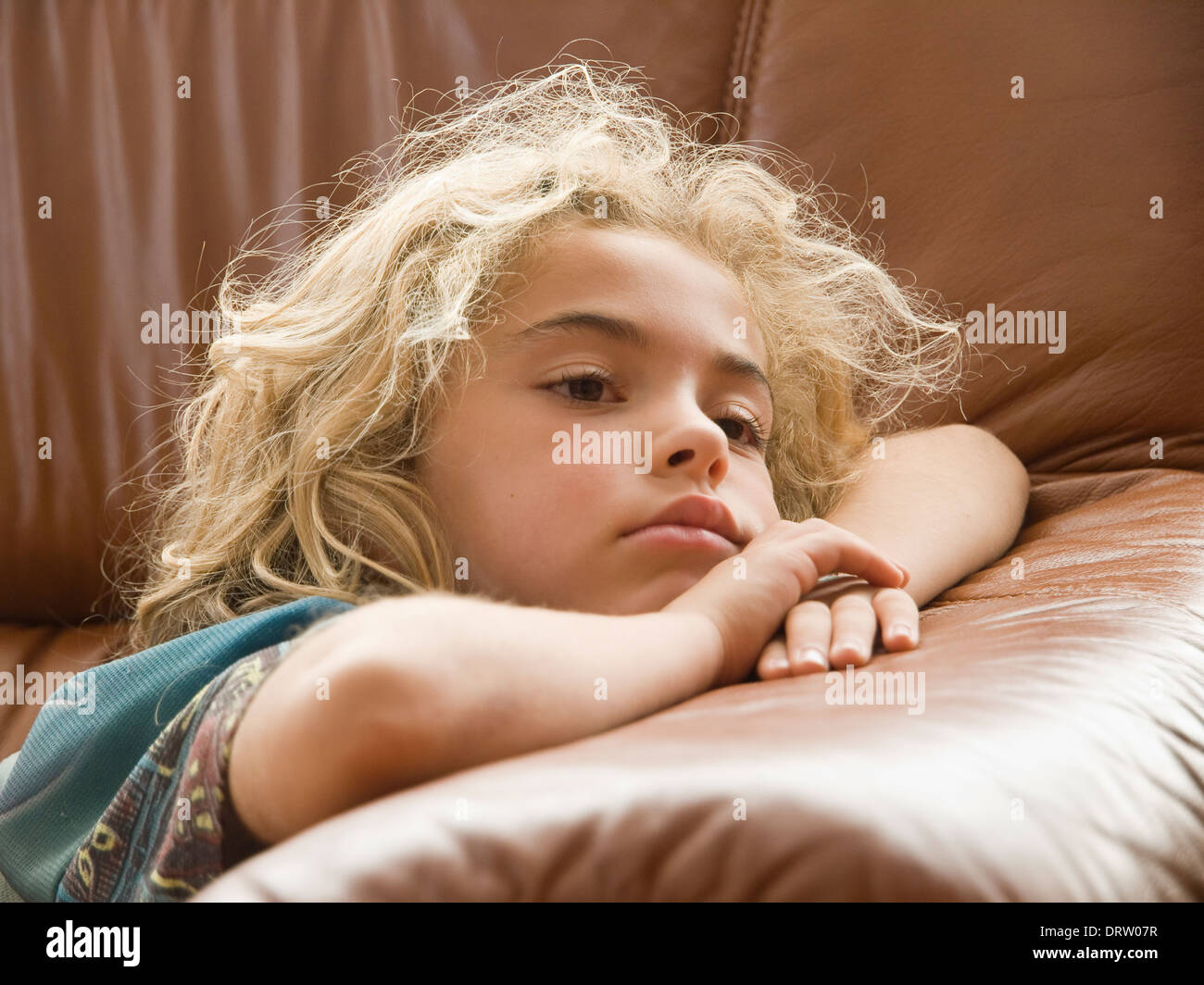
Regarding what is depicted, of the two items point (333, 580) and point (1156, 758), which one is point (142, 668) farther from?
point (1156, 758)

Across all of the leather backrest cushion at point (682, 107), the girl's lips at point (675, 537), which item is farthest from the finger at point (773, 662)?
the leather backrest cushion at point (682, 107)

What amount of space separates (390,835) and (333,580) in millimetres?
423

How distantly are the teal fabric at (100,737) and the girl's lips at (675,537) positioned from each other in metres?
0.21

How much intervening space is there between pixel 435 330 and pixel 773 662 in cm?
36

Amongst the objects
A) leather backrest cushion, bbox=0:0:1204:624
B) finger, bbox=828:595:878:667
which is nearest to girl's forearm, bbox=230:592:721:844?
finger, bbox=828:595:878:667

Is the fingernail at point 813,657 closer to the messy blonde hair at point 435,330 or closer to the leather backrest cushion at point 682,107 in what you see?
the messy blonde hair at point 435,330

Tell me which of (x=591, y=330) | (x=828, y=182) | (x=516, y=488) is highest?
(x=828, y=182)

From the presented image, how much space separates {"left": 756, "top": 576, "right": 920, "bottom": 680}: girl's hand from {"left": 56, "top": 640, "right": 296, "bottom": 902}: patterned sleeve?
0.25 metres

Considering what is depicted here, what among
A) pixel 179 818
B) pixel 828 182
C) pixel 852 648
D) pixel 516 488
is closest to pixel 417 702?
pixel 179 818

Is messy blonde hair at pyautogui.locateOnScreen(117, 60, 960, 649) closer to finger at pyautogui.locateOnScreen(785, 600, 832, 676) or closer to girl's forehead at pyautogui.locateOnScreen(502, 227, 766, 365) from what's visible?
girl's forehead at pyautogui.locateOnScreen(502, 227, 766, 365)

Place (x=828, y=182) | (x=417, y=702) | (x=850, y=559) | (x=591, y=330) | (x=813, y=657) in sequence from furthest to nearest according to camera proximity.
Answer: (x=828, y=182) < (x=591, y=330) < (x=850, y=559) < (x=813, y=657) < (x=417, y=702)

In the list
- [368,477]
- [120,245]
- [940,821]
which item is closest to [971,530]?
[368,477]

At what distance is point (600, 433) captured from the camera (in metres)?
0.72

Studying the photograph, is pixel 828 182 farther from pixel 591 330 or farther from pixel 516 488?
pixel 516 488
